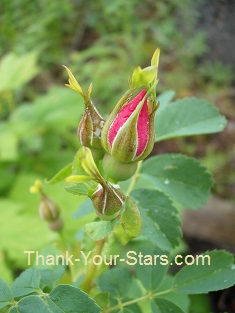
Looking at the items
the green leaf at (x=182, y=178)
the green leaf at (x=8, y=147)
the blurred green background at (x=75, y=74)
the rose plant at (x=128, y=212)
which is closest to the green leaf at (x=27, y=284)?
the rose plant at (x=128, y=212)

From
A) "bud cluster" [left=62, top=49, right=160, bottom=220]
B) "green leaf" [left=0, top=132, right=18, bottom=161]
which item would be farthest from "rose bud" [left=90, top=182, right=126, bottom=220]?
"green leaf" [left=0, top=132, right=18, bottom=161]

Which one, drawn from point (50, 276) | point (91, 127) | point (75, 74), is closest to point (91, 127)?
point (91, 127)

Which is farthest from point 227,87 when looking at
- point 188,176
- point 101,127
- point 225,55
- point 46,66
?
point 101,127

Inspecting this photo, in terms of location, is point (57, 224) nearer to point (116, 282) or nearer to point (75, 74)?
point (116, 282)

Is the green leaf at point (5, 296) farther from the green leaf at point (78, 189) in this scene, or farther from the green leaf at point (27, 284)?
the green leaf at point (78, 189)

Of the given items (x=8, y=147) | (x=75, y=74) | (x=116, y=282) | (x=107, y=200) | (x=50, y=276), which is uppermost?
(x=107, y=200)

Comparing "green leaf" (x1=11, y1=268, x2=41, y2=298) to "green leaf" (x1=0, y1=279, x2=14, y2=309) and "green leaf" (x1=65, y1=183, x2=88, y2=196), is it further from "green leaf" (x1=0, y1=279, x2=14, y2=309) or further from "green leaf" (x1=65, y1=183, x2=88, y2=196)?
Result: "green leaf" (x1=65, y1=183, x2=88, y2=196)

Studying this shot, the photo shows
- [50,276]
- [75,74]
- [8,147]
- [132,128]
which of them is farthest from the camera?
[75,74]
